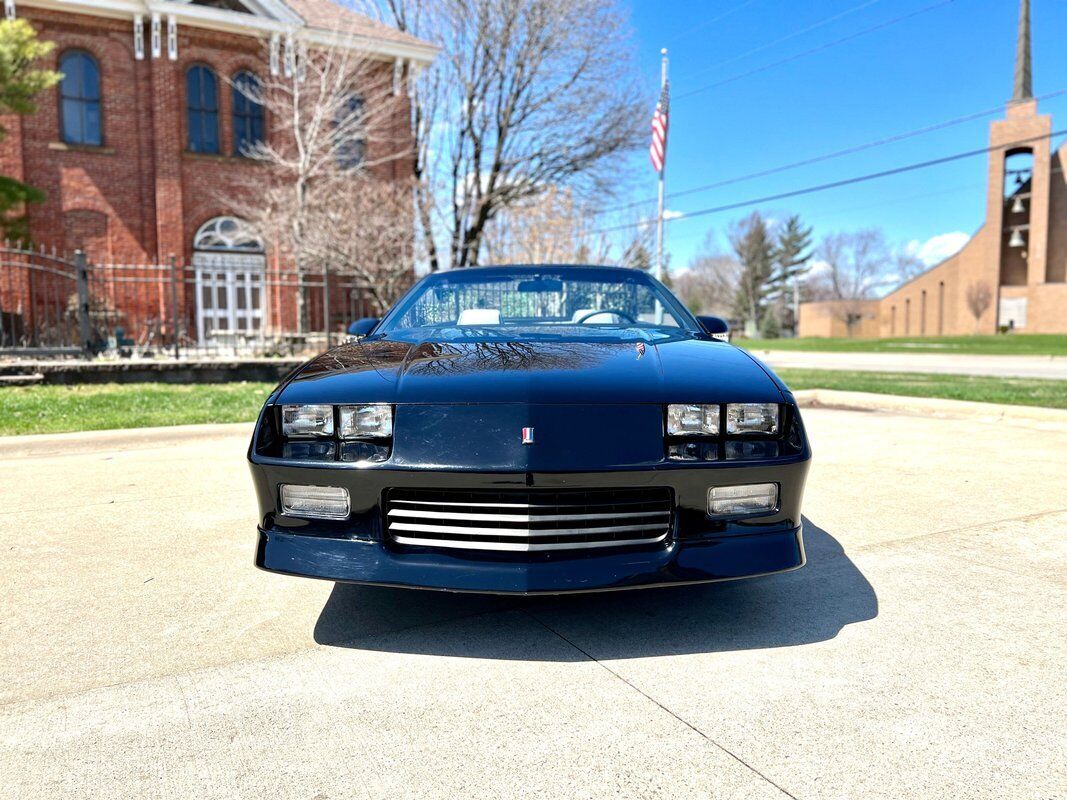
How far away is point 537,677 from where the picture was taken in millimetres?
2279

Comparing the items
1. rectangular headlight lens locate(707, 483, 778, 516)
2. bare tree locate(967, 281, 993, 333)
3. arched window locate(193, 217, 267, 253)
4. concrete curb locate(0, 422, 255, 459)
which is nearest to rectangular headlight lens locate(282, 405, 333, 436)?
rectangular headlight lens locate(707, 483, 778, 516)

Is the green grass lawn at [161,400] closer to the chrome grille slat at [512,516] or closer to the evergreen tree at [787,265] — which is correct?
the chrome grille slat at [512,516]

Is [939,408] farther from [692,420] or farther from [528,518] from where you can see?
[528,518]

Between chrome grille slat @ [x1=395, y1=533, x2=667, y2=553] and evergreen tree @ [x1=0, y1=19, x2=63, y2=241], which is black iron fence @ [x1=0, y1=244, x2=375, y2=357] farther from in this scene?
chrome grille slat @ [x1=395, y1=533, x2=667, y2=553]

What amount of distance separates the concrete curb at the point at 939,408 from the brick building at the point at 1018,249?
3931cm

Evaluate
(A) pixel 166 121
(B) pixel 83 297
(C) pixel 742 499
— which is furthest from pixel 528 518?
(A) pixel 166 121

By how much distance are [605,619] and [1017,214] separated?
176ft

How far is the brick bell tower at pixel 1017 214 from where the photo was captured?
43656 mm

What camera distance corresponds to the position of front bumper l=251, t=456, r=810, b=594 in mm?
2338

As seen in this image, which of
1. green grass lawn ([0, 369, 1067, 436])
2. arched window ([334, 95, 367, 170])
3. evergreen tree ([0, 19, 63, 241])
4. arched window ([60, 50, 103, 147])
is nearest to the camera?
green grass lawn ([0, 369, 1067, 436])

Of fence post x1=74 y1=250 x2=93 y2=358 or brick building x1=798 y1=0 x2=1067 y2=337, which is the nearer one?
fence post x1=74 y1=250 x2=93 y2=358

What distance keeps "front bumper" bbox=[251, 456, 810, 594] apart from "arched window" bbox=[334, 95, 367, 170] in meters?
17.5

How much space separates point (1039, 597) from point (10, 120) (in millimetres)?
22568

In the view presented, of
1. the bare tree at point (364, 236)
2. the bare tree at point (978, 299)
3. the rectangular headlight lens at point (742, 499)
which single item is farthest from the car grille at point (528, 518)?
the bare tree at point (978, 299)
